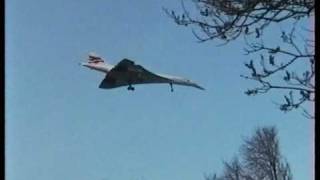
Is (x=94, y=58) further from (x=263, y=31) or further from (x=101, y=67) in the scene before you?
(x=263, y=31)

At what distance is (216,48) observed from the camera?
120 centimetres

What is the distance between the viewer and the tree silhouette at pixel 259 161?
1485 mm

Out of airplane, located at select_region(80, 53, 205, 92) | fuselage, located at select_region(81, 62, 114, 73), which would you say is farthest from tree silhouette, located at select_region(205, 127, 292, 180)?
fuselage, located at select_region(81, 62, 114, 73)

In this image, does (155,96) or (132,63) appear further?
(155,96)

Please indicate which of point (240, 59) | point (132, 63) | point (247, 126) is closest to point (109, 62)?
point (132, 63)

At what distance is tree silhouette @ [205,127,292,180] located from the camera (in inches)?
58.5

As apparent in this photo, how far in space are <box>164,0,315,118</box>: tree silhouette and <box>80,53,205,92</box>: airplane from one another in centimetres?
11

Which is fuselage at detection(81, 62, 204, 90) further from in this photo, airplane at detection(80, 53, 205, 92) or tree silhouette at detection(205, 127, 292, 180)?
tree silhouette at detection(205, 127, 292, 180)

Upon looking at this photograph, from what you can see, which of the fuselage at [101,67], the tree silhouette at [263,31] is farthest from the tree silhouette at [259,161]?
the fuselage at [101,67]

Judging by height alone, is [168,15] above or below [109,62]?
above

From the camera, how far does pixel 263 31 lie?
1.21 meters

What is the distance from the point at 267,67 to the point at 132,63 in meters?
0.29

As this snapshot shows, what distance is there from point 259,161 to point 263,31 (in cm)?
94

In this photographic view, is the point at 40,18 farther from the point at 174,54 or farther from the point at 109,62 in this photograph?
the point at 174,54
